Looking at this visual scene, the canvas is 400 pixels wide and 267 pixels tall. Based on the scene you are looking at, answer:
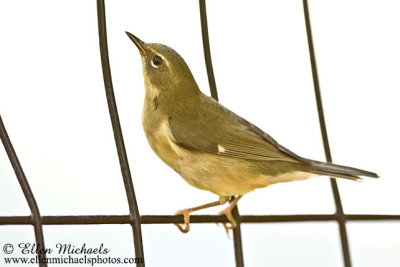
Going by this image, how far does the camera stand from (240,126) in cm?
243

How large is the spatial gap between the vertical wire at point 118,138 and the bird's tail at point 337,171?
73 cm

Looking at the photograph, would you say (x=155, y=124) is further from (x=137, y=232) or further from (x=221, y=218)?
(x=137, y=232)

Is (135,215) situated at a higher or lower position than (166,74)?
lower

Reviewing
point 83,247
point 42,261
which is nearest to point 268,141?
point 83,247

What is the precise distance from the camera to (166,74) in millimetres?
2414

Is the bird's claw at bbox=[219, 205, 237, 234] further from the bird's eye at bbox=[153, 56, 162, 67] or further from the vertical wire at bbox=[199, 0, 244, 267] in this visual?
the bird's eye at bbox=[153, 56, 162, 67]

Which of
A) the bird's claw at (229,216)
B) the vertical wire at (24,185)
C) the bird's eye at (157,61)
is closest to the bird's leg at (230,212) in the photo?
the bird's claw at (229,216)

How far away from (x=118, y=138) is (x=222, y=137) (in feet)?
2.61

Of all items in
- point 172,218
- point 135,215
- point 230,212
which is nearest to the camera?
point 135,215

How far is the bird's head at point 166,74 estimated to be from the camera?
2381 millimetres

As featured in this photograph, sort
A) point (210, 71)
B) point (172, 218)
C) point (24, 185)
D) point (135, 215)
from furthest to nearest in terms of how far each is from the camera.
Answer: point (210, 71), point (172, 218), point (135, 215), point (24, 185)

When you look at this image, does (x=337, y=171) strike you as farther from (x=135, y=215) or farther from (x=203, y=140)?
(x=135, y=215)

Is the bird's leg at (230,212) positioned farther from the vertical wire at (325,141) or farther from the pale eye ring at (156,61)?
the pale eye ring at (156,61)

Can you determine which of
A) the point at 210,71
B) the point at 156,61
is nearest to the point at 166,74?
the point at 156,61
